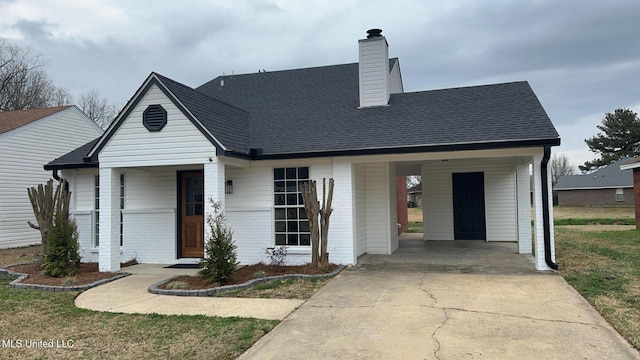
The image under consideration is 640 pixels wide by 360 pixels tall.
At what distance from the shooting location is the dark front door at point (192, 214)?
10.6 m

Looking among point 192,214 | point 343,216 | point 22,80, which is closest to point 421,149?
point 343,216

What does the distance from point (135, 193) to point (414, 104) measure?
7.44 m

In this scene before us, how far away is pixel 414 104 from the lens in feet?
35.7

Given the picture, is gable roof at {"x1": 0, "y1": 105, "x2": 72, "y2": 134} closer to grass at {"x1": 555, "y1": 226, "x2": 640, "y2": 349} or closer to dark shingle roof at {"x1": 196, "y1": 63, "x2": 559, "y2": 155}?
dark shingle roof at {"x1": 196, "y1": 63, "x2": 559, "y2": 155}

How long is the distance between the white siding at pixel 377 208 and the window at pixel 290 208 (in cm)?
220

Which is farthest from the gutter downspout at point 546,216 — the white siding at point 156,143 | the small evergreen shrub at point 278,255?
the white siding at point 156,143

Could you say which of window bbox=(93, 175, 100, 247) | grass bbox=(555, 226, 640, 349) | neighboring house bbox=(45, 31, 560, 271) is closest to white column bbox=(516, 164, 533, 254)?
neighboring house bbox=(45, 31, 560, 271)

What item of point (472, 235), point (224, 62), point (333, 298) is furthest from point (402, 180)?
point (333, 298)

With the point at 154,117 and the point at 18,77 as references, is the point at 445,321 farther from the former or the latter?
the point at 18,77

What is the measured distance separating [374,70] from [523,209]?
5315mm

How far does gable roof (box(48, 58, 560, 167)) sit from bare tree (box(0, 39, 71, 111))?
24.1 m

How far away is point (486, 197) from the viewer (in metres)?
13.8

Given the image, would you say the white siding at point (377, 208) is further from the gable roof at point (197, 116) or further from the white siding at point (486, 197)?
the white siding at point (486, 197)

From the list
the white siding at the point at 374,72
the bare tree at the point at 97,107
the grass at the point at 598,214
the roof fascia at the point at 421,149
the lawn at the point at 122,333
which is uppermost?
the bare tree at the point at 97,107
